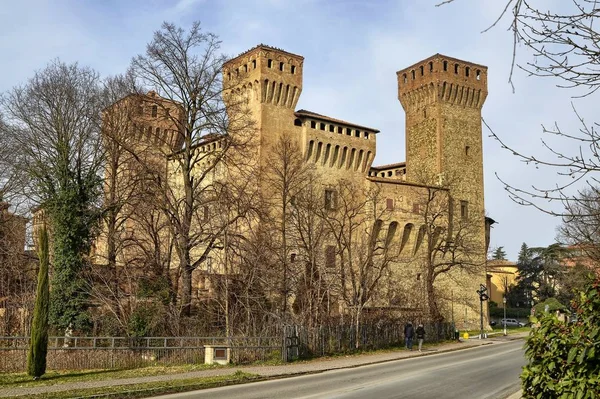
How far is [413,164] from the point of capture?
54844 mm

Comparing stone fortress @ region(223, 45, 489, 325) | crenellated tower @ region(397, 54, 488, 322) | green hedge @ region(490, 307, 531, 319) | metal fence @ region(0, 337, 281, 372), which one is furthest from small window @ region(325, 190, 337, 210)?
green hedge @ region(490, 307, 531, 319)

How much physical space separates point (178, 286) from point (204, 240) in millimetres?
3030

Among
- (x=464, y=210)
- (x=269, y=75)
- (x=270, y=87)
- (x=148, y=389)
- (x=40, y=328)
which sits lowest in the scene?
(x=148, y=389)

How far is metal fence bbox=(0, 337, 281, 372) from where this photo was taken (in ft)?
67.2

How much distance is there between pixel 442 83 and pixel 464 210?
11004 mm

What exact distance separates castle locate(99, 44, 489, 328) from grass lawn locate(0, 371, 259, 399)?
825 inches

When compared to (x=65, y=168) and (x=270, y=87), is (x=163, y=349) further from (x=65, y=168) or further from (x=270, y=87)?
(x=270, y=87)

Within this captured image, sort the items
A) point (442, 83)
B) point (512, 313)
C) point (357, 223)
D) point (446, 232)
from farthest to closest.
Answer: point (512, 313)
point (442, 83)
point (446, 232)
point (357, 223)

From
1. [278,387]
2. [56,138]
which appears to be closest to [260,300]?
[278,387]

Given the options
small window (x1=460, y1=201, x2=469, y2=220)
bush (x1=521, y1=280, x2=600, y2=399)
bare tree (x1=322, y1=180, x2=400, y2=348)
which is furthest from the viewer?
small window (x1=460, y1=201, x2=469, y2=220)

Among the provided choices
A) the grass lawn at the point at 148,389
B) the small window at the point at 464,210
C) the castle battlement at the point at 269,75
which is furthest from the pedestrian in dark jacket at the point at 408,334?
the small window at the point at 464,210

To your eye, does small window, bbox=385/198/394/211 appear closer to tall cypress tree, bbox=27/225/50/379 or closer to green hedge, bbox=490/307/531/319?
green hedge, bbox=490/307/531/319

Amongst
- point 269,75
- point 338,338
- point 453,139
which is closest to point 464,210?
point 453,139

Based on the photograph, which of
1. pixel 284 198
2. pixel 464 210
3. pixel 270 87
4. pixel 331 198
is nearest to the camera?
pixel 284 198
